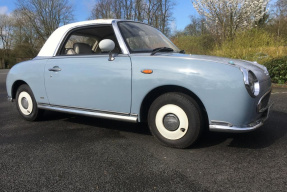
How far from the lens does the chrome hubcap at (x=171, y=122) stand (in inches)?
109

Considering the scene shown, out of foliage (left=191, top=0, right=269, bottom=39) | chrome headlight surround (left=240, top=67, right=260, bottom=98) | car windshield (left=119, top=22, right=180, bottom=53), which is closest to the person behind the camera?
chrome headlight surround (left=240, top=67, right=260, bottom=98)

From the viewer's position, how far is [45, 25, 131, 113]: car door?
118 inches

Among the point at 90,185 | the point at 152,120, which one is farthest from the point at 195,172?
the point at 90,185

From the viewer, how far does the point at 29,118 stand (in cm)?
420

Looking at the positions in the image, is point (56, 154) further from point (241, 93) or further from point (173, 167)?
point (241, 93)

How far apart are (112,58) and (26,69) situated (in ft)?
6.13

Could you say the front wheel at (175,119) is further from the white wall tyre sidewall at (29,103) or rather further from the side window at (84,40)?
the white wall tyre sidewall at (29,103)

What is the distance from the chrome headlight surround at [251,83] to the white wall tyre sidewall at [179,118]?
2.47 ft

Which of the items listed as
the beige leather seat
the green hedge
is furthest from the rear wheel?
the green hedge

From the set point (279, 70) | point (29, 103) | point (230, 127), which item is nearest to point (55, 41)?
point (29, 103)

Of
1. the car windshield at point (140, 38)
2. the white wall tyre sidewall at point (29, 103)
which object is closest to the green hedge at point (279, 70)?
the car windshield at point (140, 38)

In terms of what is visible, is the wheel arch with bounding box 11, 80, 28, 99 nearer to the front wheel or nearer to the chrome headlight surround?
the front wheel

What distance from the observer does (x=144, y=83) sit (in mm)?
2832

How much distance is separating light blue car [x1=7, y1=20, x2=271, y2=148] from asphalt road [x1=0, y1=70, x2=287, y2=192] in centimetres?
34
